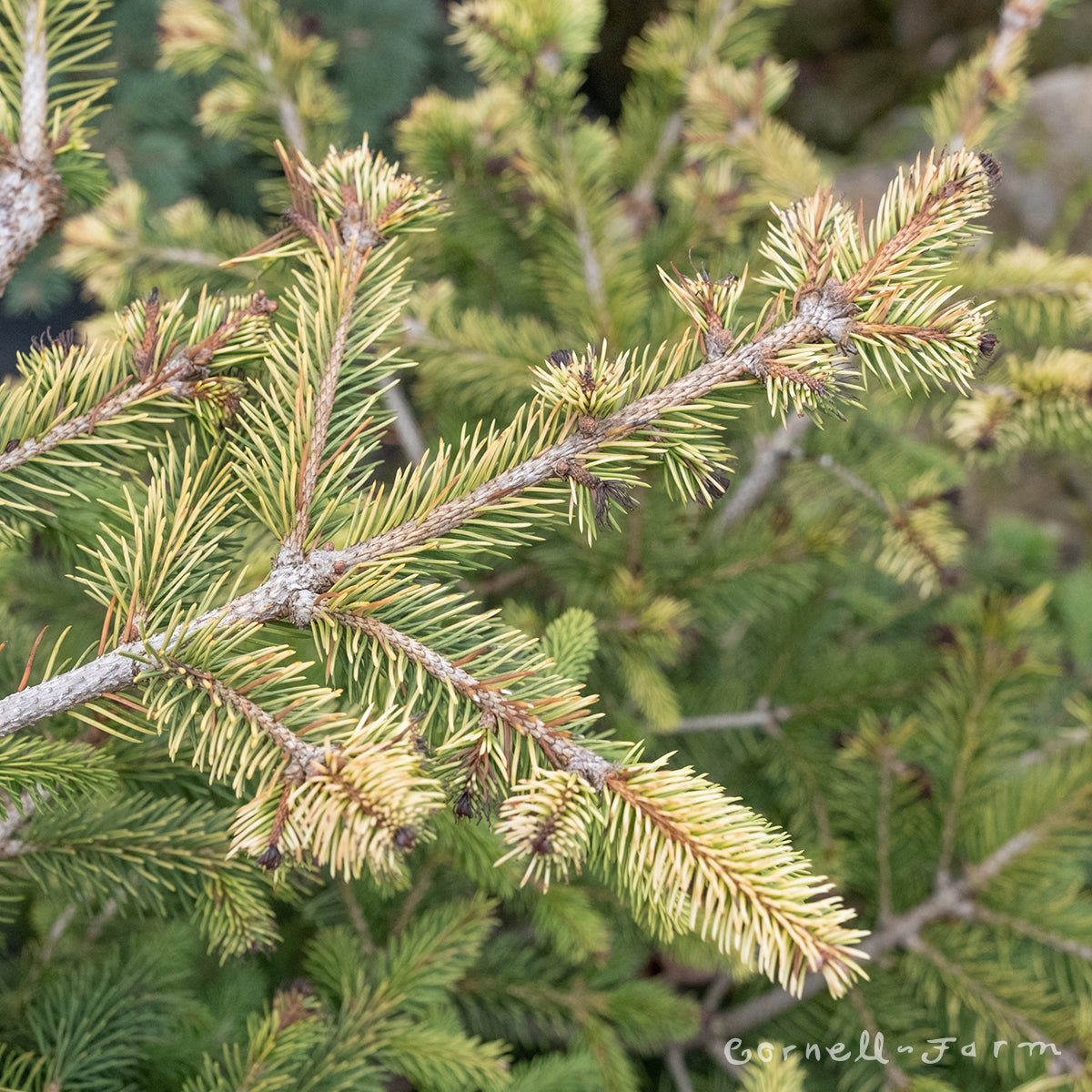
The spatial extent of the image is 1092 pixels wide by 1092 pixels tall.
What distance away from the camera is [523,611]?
92 centimetres

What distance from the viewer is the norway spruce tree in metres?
0.43

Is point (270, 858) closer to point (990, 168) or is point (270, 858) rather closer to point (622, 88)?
point (990, 168)

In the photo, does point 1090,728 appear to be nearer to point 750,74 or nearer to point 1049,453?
point 750,74

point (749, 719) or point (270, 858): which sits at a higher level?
point (270, 858)

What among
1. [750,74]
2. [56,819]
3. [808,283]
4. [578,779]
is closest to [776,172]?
[750,74]

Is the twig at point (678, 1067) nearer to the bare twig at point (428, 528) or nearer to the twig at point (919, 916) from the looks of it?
the twig at point (919, 916)

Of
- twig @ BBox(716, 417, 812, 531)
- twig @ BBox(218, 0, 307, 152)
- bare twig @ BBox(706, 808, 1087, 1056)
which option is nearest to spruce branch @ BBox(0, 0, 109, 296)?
twig @ BBox(218, 0, 307, 152)

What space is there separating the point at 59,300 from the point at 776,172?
1.71 meters

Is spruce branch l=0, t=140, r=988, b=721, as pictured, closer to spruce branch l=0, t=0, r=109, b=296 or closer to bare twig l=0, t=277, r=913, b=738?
bare twig l=0, t=277, r=913, b=738

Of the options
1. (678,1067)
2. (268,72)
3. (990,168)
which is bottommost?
(678,1067)

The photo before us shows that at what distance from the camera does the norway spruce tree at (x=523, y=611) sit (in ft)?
1.42

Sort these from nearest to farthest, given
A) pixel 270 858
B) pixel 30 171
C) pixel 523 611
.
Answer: pixel 270 858
pixel 30 171
pixel 523 611

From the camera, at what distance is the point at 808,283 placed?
452mm

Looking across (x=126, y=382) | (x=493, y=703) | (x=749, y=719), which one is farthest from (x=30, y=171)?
(x=749, y=719)
